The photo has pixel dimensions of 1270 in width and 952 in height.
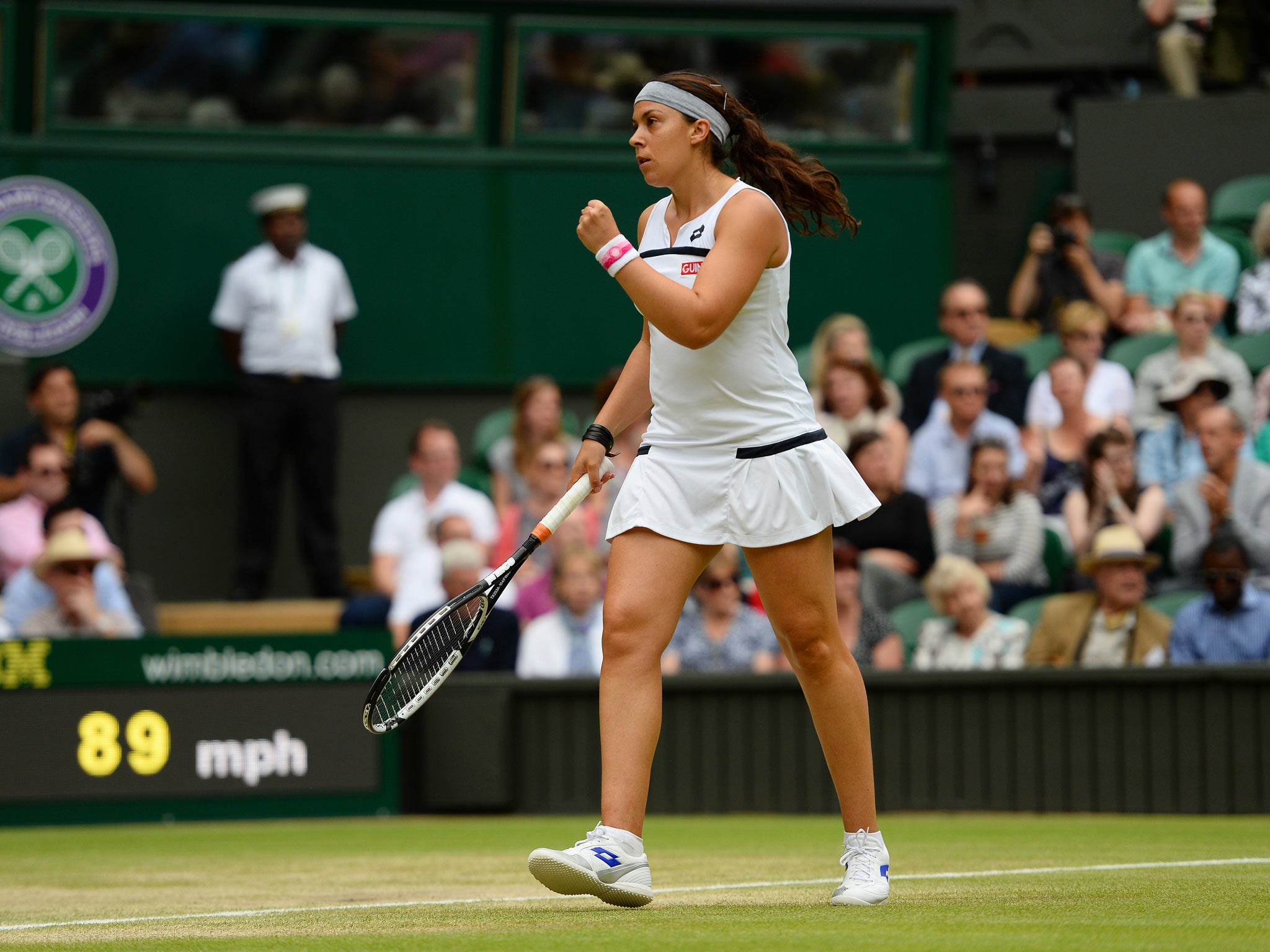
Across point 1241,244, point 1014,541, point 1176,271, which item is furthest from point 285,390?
point 1241,244

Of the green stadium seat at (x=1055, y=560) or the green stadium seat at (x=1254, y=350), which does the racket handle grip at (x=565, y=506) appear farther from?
the green stadium seat at (x=1254, y=350)

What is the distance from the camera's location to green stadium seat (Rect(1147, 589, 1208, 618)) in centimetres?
855

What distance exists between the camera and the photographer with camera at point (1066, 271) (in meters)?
11.3

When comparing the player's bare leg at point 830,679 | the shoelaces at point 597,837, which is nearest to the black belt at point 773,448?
the player's bare leg at point 830,679

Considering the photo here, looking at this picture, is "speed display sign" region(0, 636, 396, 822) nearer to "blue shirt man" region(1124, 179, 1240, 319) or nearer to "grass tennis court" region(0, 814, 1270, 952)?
"grass tennis court" region(0, 814, 1270, 952)

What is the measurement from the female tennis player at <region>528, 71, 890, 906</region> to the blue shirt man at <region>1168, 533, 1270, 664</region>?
13.3 feet

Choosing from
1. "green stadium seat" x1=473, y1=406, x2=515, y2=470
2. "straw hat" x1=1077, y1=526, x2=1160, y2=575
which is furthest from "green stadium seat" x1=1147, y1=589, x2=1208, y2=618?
"green stadium seat" x1=473, y1=406, x2=515, y2=470

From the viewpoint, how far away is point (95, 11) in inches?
457

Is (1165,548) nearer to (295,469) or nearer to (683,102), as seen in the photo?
(295,469)

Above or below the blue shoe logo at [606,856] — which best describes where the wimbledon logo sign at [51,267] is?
above

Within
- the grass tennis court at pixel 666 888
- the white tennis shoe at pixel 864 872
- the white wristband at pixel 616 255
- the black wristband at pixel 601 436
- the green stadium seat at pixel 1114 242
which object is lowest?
the grass tennis court at pixel 666 888

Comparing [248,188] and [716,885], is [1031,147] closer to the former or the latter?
[248,188]

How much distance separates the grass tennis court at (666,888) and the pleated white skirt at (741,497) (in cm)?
84

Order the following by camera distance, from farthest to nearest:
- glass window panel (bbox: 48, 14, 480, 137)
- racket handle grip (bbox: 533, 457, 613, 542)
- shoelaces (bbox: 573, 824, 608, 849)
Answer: glass window panel (bbox: 48, 14, 480, 137) → racket handle grip (bbox: 533, 457, 613, 542) → shoelaces (bbox: 573, 824, 608, 849)
